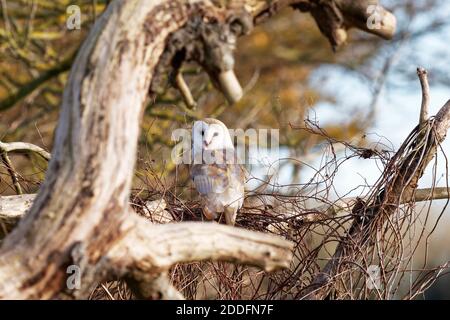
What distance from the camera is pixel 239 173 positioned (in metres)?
4.51

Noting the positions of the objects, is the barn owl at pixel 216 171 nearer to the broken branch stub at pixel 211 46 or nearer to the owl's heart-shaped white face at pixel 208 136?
the owl's heart-shaped white face at pixel 208 136

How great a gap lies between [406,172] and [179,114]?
2999mm

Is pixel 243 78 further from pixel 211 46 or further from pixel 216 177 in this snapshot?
pixel 211 46

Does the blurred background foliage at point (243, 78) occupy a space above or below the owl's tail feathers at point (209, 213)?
above

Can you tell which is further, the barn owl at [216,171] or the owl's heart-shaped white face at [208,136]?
the owl's heart-shaped white face at [208,136]

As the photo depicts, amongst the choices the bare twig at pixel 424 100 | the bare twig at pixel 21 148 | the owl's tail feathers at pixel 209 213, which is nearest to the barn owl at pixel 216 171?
the owl's tail feathers at pixel 209 213

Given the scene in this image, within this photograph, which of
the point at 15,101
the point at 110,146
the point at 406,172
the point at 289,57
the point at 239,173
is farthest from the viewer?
the point at 289,57

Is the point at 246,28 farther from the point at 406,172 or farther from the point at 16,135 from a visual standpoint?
the point at 16,135

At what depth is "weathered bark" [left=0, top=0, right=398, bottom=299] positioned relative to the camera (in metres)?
2.73

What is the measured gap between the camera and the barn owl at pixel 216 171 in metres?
4.30

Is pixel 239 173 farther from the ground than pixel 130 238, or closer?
farther from the ground

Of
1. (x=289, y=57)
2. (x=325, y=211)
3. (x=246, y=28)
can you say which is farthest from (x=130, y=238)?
(x=289, y=57)

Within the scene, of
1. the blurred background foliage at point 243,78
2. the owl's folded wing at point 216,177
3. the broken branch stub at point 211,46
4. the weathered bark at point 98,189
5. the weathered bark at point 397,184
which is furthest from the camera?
the blurred background foliage at point 243,78

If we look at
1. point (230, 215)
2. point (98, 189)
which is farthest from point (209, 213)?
point (98, 189)
